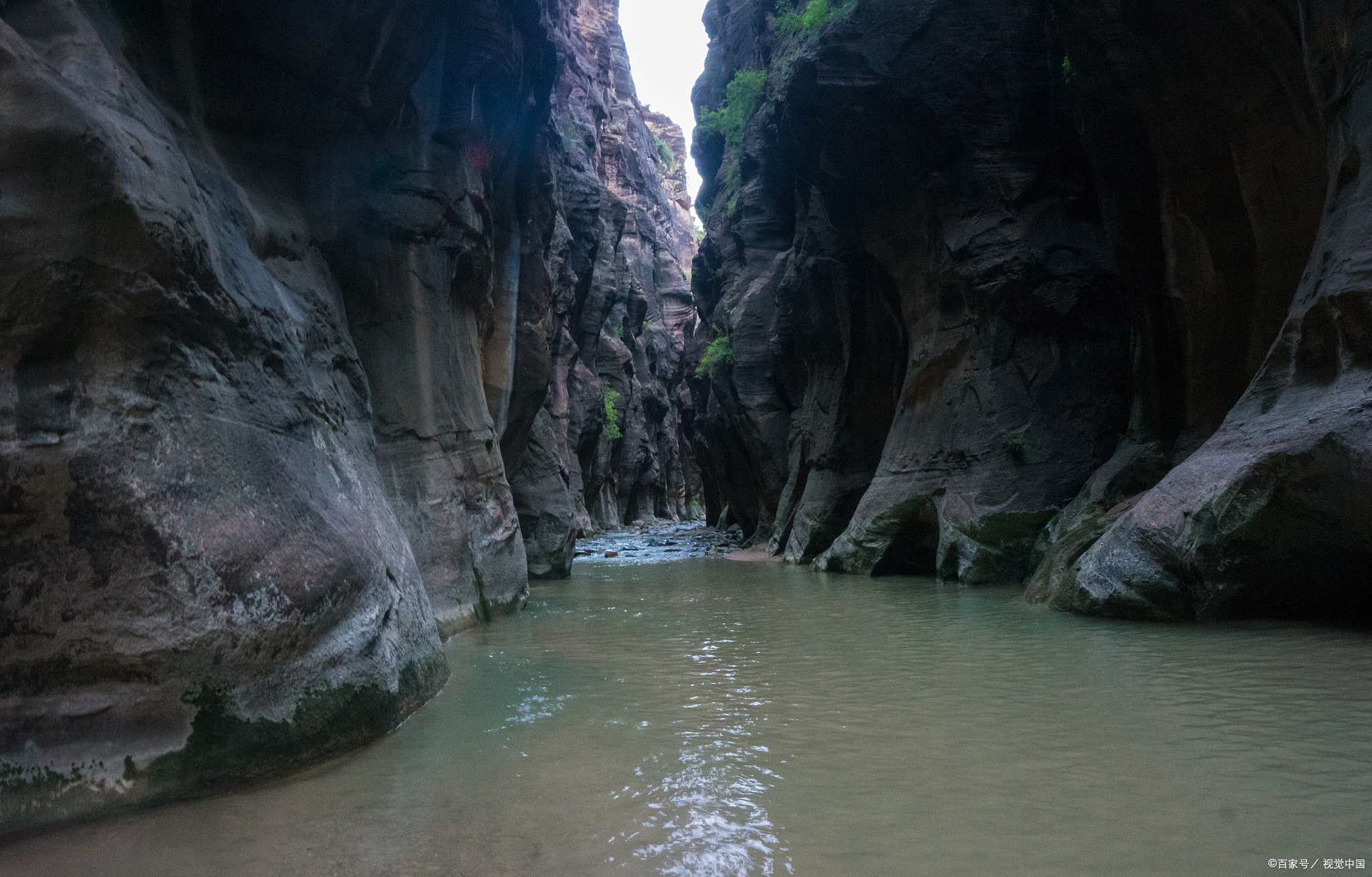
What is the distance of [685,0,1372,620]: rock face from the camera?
645cm

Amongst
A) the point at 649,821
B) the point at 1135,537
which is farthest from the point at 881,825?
the point at 1135,537

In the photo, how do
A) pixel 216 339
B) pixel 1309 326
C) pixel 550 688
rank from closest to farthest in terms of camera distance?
pixel 216 339, pixel 550 688, pixel 1309 326

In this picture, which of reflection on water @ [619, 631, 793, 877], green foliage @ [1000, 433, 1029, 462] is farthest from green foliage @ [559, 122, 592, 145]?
reflection on water @ [619, 631, 793, 877]

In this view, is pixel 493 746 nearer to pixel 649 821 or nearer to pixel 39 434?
pixel 649 821

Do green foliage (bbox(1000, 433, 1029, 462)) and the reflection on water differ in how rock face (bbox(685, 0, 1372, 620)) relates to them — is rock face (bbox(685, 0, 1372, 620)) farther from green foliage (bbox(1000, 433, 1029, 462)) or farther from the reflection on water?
the reflection on water

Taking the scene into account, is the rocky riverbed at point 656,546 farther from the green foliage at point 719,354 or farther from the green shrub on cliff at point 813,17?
the green shrub on cliff at point 813,17

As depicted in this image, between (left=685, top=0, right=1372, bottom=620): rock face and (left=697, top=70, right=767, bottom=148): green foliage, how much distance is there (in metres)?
0.35

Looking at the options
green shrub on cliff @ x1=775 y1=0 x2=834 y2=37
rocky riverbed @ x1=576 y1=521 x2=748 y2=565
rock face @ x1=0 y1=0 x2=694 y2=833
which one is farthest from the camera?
rocky riverbed @ x1=576 y1=521 x2=748 y2=565

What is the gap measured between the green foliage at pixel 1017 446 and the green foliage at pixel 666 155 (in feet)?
179

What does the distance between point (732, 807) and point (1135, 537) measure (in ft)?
20.0

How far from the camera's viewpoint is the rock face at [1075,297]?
21.1 ft

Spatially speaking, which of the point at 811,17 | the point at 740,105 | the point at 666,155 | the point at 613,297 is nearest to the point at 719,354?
the point at 613,297

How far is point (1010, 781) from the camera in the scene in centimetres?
302

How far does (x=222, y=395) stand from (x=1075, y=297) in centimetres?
1233
